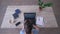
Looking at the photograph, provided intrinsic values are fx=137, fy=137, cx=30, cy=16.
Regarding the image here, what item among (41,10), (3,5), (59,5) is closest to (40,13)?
(41,10)

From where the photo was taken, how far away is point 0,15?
8.11ft

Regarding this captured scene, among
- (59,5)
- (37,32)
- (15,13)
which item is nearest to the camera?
(37,32)

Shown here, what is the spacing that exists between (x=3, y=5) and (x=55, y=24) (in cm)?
124

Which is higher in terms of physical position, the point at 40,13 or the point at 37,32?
the point at 40,13

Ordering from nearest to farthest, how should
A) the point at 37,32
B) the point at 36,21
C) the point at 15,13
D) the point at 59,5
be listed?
the point at 37,32, the point at 36,21, the point at 15,13, the point at 59,5

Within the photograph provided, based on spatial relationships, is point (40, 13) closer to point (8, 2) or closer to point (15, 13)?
point (15, 13)

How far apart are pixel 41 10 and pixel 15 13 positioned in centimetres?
47

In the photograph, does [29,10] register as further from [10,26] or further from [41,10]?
[10,26]

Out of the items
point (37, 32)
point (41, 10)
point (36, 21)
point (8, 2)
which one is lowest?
point (37, 32)

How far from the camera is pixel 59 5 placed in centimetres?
283

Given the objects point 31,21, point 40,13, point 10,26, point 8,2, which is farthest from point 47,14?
point 8,2

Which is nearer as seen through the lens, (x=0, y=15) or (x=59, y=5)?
(x=0, y=15)

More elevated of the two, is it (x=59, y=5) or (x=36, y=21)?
(x=59, y=5)

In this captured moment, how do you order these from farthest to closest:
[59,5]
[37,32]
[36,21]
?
[59,5] → [36,21] → [37,32]
